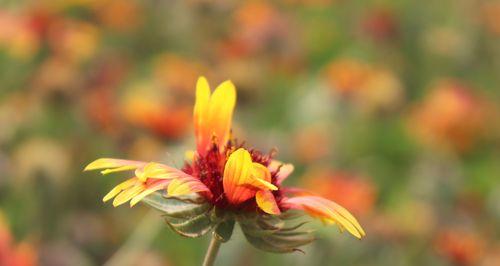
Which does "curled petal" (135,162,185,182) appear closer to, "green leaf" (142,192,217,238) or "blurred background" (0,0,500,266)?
"green leaf" (142,192,217,238)

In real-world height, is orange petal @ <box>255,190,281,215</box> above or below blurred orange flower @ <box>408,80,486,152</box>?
below

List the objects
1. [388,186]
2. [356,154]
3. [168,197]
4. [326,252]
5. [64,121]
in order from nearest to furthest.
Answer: [168,197] → [326,252] → [64,121] → [388,186] → [356,154]

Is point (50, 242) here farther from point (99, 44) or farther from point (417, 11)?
point (417, 11)

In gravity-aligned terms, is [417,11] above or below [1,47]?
above

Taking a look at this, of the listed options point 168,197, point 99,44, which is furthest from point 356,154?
point 168,197

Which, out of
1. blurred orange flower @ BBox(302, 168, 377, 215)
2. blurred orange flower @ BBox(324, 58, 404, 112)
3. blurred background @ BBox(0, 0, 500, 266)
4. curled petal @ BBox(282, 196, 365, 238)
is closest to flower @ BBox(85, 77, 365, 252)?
curled petal @ BBox(282, 196, 365, 238)

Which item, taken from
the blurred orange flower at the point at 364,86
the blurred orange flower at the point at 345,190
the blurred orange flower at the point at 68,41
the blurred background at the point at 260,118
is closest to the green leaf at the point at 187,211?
the blurred background at the point at 260,118
